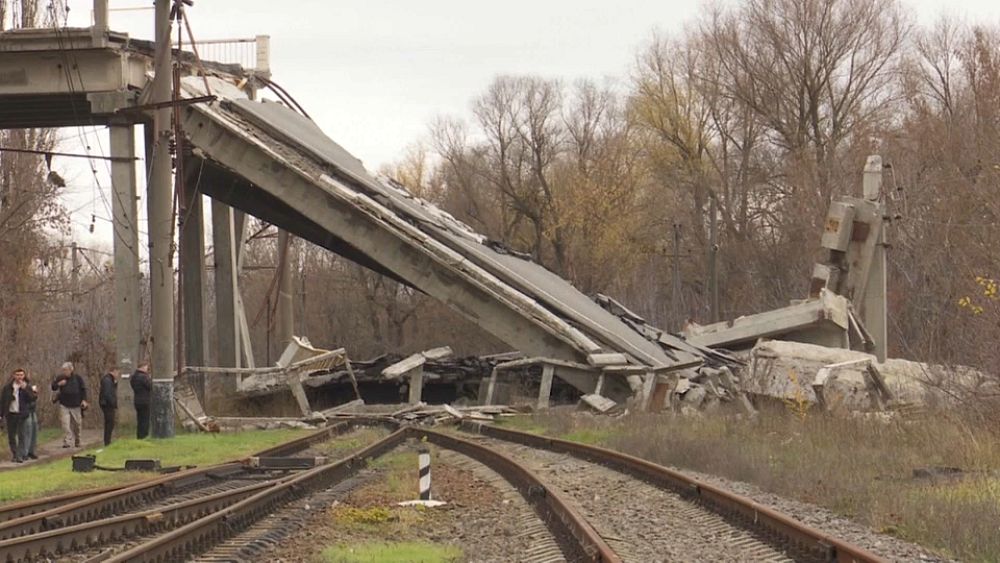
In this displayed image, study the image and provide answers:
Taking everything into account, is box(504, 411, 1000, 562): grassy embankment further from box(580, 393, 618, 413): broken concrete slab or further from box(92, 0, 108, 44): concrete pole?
box(92, 0, 108, 44): concrete pole

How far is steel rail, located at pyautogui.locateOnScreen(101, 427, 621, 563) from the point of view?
926 centimetres

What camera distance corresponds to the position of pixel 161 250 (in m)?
23.6

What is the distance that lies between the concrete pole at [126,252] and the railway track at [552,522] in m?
12.5

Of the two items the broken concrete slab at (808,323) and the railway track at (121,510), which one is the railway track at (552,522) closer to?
the railway track at (121,510)

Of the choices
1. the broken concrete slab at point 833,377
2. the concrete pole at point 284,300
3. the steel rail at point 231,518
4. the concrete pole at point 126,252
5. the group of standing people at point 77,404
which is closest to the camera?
the steel rail at point 231,518

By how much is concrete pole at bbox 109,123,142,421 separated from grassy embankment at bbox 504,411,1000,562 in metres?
11.3

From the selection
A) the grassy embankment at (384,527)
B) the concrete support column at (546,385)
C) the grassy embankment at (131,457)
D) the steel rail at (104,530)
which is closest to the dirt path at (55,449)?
the grassy embankment at (131,457)

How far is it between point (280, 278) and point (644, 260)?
105 feet

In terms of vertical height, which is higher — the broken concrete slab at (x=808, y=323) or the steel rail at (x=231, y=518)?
the broken concrete slab at (x=808, y=323)

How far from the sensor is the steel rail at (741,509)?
8578 mm

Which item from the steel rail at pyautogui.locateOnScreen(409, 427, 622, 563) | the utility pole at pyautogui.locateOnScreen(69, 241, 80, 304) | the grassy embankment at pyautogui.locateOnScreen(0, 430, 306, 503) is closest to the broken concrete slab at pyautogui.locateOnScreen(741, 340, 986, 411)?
the steel rail at pyautogui.locateOnScreen(409, 427, 622, 563)

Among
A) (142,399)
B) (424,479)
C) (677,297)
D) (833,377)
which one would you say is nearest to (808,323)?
(833,377)

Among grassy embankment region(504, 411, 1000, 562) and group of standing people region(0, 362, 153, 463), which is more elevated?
group of standing people region(0, 362, 153, 463)

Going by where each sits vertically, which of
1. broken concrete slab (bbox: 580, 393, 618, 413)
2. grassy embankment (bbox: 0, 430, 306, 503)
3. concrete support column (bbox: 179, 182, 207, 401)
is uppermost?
concrete support column (bbox: 179, 182, 207, 401)
